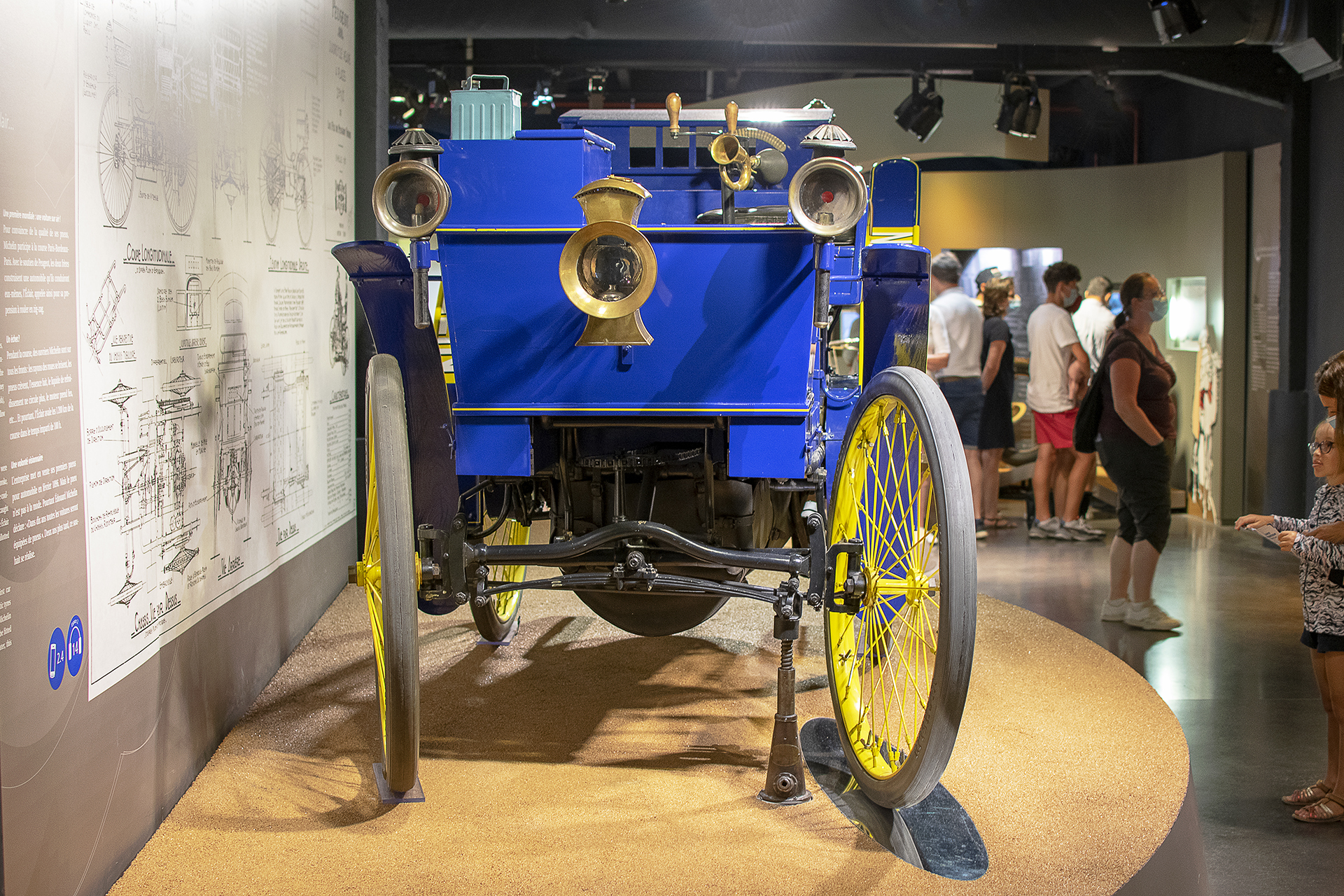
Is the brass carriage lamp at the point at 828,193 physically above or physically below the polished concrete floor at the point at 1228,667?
above

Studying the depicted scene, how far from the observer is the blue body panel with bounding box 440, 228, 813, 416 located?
2576 mm

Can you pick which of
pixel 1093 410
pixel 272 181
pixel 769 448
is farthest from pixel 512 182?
pixel 1093 410

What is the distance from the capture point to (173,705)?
2727 mm

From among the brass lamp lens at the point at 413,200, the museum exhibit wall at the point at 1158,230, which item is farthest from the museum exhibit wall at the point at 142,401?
the museum exhibit wall at the point at 1158,230

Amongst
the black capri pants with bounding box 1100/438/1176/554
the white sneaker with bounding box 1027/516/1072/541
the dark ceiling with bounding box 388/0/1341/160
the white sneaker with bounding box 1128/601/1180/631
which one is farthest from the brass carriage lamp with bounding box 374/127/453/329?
the white sneaker with bounding box 1027/516/1072/541

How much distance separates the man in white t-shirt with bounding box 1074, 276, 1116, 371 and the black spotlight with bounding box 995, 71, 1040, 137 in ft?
3.64

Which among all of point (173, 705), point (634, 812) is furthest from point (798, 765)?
point (173, 705)

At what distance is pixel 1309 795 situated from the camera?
3.21 m

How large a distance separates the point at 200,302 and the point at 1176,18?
5.00m

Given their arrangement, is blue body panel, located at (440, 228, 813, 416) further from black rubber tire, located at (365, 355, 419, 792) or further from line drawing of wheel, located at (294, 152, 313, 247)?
line drawing of wheel, located at (294, 152, 313, 247)

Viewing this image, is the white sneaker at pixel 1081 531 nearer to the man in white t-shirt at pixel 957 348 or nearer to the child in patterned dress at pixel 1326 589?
the man in white t-shirt at pixel 957 348

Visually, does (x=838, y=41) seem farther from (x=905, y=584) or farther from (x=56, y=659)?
(x=56, y=659)

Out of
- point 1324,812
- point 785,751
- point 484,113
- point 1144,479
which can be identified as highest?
point 484,113

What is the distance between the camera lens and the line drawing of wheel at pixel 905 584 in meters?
2.28
